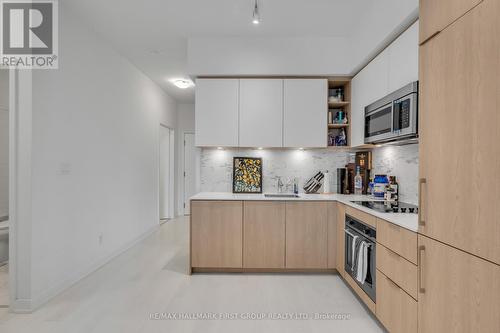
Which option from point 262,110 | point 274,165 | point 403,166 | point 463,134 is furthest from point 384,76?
point 274,165

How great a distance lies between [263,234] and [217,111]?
157 cm

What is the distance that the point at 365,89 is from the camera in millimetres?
3107

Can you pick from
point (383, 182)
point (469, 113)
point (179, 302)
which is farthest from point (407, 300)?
point (179, 302)

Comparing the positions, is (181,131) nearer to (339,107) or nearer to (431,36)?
(339,107)

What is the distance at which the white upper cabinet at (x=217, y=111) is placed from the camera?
11.5ft

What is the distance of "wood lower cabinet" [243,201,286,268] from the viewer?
3.21m

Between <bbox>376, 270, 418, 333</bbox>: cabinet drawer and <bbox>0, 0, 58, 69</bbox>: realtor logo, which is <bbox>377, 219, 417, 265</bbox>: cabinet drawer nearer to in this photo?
<bbox>376, 270, 418, 333</bbox>: cabinet drawer

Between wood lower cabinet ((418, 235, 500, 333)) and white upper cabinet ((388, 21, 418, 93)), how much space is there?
4.27 ft

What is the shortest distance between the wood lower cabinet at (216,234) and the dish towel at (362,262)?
1289 millimetres

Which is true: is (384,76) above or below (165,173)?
above

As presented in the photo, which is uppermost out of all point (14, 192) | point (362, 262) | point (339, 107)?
point (339, 107)

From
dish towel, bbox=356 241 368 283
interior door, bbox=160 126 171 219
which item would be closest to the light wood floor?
dish towel, bbox=356 241 368 283

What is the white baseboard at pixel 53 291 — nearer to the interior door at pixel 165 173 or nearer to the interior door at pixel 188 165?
the interior door at pixel 165 173

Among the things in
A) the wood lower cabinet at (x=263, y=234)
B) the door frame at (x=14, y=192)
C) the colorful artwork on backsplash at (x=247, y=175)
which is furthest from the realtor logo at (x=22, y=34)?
the wood lower cabinet at (x=263, y=234)
